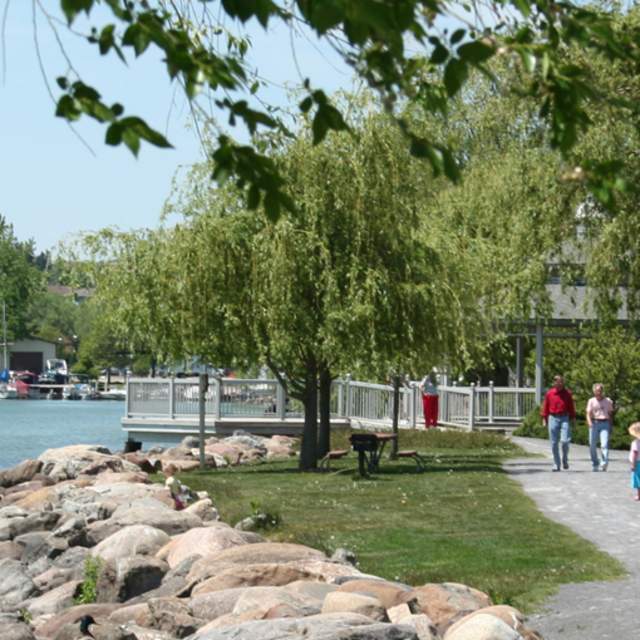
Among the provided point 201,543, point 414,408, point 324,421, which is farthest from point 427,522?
point 414,408

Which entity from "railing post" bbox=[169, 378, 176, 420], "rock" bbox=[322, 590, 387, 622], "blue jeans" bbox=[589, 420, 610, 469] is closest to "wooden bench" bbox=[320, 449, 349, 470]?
"blue jeans" bbox=[589, 420, 610, 469]

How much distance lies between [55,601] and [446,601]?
4975 mm

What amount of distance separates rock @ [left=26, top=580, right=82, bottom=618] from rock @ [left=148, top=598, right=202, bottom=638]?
9.71 feet

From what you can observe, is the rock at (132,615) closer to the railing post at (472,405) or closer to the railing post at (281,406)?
the railing post at (281,406)

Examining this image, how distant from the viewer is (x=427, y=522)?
66.3 ft

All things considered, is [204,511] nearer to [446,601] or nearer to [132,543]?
[132,543]

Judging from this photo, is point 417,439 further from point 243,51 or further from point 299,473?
point 243,51

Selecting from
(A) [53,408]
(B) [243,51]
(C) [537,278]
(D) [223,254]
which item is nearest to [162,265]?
(D) [223,254]

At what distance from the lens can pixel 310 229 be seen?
28547 mm

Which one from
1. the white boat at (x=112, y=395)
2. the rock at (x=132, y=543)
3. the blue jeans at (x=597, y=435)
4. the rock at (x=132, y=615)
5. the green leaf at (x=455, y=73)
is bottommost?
the rock at (x=132, y=615)

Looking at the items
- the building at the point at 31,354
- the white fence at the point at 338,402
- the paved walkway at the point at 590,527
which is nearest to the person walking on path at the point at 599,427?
the paved walkway at the point at 590,527

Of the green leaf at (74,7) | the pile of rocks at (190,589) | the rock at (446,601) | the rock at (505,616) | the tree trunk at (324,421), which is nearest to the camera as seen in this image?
the green leaf at (74,7)

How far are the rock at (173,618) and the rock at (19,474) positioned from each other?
1862 centimetres

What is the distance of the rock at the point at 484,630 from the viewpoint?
35.4 feet
